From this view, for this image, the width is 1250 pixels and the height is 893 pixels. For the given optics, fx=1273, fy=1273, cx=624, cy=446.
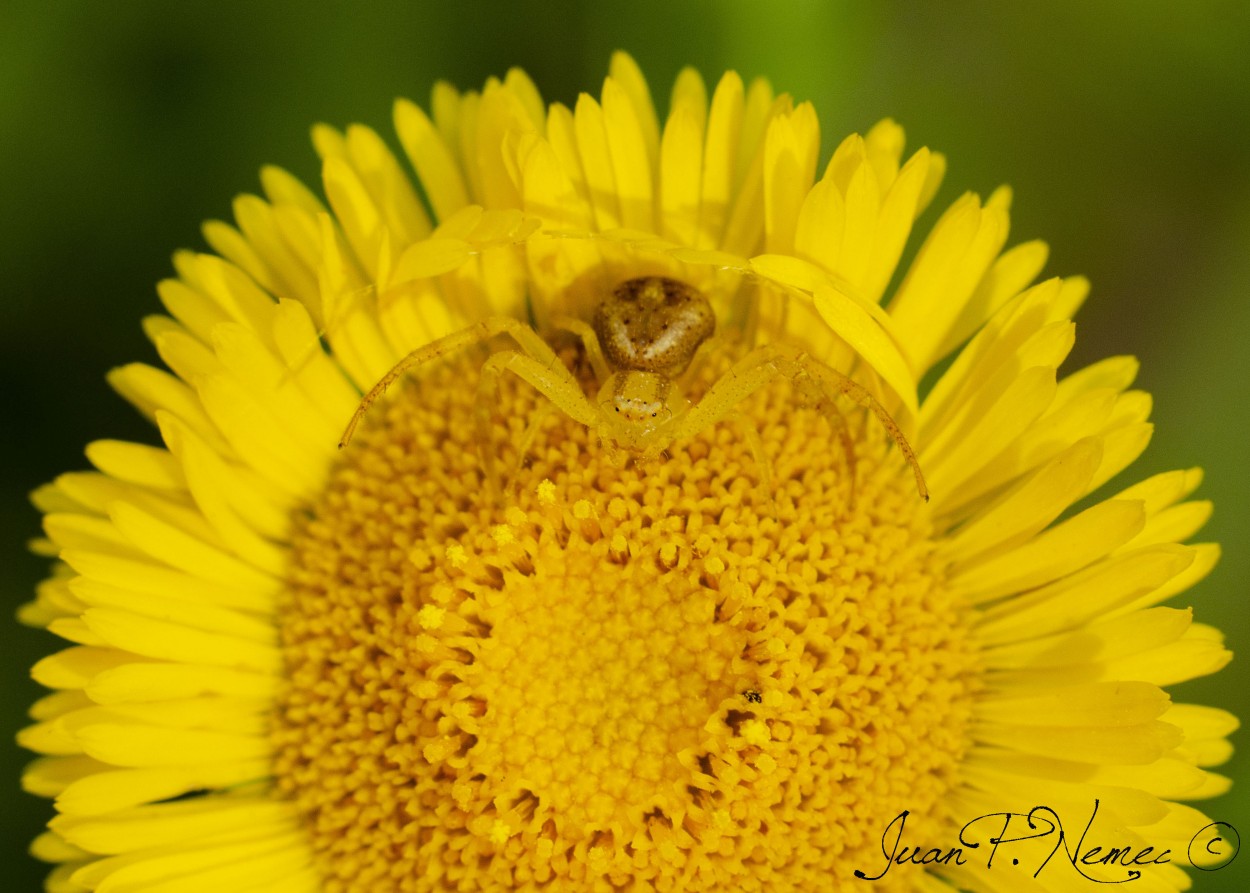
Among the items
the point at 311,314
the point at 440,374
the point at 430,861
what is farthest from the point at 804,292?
the point at 430,861

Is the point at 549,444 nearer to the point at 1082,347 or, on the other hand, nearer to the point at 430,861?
the point at 430,861

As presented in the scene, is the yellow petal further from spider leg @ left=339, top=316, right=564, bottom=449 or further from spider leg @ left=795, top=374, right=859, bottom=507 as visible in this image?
spider leg @ left=339, top=316, right=564, bottom=449

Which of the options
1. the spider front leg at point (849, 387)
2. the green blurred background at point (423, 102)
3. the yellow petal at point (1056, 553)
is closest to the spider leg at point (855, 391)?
the spider front leg at point (849, 387)

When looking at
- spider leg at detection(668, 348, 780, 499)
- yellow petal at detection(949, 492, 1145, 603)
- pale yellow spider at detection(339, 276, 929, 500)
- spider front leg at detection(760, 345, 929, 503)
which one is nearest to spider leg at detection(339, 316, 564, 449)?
pale yellow spider at detection(339, 276, 929, 500)

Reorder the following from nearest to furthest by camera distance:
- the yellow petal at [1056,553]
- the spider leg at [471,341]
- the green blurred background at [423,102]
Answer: the yellow petal at [1056,553], the spider leg at [471,341], the green blurred background at [423,102]

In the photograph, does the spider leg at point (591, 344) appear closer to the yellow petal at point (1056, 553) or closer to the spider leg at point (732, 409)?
the spider leg at point (732, 409)
